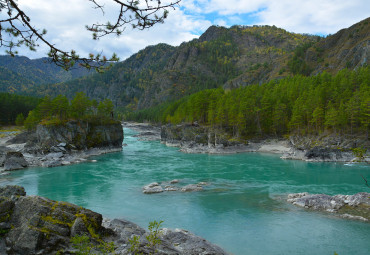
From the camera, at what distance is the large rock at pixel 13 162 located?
42.8 metres

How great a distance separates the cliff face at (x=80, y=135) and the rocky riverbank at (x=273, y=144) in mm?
21082

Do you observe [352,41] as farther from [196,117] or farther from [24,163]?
[24,163]

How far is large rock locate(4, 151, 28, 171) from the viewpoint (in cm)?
4277

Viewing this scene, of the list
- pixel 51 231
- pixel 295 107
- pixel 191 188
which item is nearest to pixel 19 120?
pixel 191 188

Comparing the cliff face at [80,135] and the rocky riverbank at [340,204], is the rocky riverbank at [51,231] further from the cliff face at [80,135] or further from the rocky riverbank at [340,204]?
the cliff face at [80,135]

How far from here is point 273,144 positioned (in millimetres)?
68688

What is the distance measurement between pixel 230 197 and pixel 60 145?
45511 millimetres

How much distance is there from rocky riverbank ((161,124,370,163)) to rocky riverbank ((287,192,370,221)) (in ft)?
62.5

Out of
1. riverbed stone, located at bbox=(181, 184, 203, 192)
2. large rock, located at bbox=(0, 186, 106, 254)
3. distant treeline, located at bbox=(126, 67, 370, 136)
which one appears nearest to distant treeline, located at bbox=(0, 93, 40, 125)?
distant treeline, located at bbox=(126, 67, 370, 136)

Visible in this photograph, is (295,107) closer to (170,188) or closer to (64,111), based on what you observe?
(170,188)

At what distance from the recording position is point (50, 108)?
7000 cm

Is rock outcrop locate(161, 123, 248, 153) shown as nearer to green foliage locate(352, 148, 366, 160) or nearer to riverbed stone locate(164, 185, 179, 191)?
riverbed stone locate(164, 185, 179, 191)

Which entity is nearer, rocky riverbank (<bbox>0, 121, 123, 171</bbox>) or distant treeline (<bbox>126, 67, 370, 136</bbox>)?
rocky riverbank (<bbox>0, 121, 123, 171</bbox>)

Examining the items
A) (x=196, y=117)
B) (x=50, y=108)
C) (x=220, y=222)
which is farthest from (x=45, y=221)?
(x=196, y=117)
